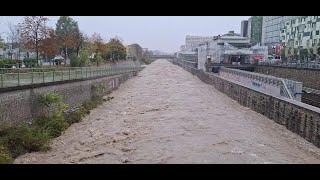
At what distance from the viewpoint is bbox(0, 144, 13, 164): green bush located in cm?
1055

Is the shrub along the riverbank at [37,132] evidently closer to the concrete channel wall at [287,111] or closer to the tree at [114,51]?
the concrete channel wall at [287,111]

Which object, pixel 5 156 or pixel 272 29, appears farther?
pixel 272 29

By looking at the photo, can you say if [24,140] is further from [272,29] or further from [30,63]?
[272,29]

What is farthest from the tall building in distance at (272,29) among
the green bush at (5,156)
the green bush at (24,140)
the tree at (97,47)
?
the green bush at (5,156)

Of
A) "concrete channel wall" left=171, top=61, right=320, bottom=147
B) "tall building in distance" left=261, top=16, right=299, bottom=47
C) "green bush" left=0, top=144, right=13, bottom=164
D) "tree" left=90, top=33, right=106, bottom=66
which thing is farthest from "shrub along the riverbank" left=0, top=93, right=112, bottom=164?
"tall building in distance" left=261, top=16, right=299, bottom=47

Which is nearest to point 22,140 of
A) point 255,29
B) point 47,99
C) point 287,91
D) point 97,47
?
point 47,99

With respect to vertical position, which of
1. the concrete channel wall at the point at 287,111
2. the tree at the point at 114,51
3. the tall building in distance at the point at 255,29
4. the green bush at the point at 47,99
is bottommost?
the concrete channel wall at the point at 287,111

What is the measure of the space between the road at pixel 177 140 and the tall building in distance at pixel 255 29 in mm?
98795

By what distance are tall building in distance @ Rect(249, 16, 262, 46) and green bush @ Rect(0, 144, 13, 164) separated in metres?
110

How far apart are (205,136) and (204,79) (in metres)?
34.4

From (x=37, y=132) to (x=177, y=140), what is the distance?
5.50 m

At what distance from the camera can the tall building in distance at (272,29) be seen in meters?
91.7

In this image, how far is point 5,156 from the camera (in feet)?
35.7

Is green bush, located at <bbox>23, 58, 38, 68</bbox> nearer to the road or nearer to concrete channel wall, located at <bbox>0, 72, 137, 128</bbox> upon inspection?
concrete channel wall, located at <bbox>0, 72, 137, 128</bbox>
